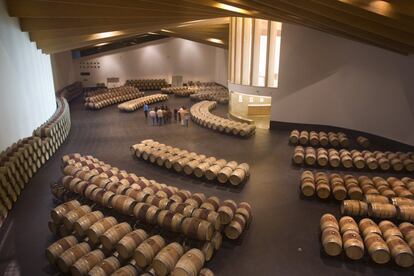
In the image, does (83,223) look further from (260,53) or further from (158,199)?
(260,53)

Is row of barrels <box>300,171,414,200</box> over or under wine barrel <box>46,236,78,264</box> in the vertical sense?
under

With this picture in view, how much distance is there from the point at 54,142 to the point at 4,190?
4.11 meters

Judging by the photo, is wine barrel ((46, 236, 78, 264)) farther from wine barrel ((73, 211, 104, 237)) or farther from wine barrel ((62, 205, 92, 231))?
wine barrel ((62, 205, 92, 231))

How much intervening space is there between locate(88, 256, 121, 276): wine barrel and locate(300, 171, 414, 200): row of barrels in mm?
4830

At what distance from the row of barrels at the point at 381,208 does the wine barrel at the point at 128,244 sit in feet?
14.8

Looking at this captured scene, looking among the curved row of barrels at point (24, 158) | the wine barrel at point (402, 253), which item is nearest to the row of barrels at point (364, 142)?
the wine barrel at point (402, 253)

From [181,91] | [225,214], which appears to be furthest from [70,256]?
[181,91]

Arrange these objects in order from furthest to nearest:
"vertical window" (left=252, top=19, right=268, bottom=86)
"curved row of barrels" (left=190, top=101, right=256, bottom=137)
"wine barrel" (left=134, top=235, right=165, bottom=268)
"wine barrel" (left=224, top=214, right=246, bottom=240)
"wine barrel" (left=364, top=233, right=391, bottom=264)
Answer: "vertical window" (left=252, top=19, right=268, bottom=86), "curved row of barrels" (left=190, top=101, right=256, bottom=137), "wine barrel" (left=224, top=214, right=246, bottom=240), "wine barrel" (left=364, top=233, right=391, bottom=264), "wine barrel" (left=134, top=235, right=165, bottom=268)

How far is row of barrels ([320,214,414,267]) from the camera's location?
533 cm

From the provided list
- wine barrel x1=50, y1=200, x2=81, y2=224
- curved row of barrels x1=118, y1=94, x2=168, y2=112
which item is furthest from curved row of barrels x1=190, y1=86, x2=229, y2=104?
wine barrel x1=50, y1=200, x2=81, y2=224

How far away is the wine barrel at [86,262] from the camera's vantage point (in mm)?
4996

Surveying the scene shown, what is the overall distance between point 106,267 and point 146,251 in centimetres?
66

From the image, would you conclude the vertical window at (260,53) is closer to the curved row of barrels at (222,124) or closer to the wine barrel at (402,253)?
the curved row of barrels at (222,124)

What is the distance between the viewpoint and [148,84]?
88.4 feet
